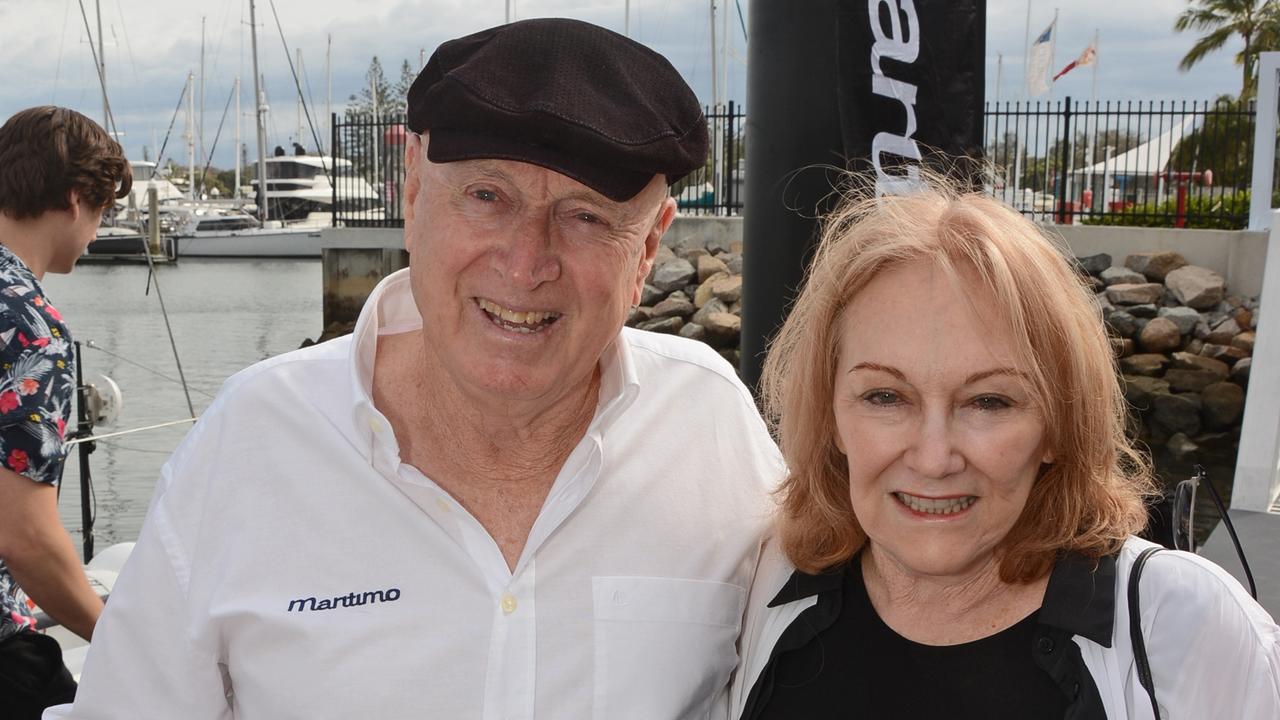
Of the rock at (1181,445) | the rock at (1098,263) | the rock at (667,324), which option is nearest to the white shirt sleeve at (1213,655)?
the rock at (1181,445)

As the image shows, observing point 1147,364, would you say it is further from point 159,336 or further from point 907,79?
point 159,336

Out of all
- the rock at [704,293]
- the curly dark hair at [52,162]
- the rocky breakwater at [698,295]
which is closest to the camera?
the curly dark hair at [52,162]

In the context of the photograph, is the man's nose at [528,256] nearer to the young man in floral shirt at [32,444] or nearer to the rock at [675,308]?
the young man in floral shirt at [32,444]

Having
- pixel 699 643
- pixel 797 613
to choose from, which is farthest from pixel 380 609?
pixel 797 613

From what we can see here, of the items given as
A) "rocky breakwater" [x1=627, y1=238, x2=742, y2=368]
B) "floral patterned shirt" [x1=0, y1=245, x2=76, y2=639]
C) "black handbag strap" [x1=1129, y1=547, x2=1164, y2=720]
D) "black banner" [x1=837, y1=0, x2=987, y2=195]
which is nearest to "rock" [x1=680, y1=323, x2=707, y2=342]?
"rocky breakwater" [x1=627, y1=238, x2=742, y2=368]

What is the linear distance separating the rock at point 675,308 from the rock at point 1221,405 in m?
6.43

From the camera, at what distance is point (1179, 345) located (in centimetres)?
1377

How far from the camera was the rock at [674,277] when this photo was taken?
16.2 metres

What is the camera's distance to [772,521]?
2.34 meters

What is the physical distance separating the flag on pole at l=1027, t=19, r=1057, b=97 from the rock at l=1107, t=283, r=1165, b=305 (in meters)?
15.3

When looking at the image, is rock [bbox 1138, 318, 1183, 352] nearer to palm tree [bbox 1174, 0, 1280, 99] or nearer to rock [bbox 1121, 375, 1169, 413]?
rock [bbox 1121, 375, 1169, 413]

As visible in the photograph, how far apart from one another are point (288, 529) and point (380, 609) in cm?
22

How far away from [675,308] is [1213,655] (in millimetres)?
14119

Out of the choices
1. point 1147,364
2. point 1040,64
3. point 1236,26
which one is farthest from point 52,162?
point 1236,26
